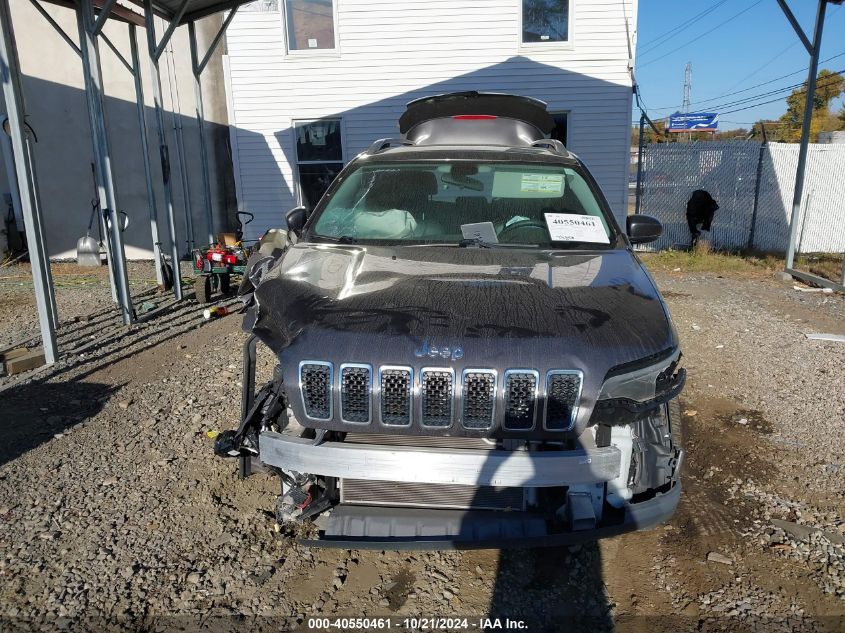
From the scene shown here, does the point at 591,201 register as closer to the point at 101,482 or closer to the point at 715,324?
the point at 101,482

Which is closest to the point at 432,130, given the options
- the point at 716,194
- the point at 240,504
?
the point at 240,504

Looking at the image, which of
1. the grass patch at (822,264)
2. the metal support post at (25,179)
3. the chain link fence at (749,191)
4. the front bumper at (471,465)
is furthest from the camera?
the chain link fence at (749,191)

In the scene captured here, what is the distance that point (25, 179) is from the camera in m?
5.29

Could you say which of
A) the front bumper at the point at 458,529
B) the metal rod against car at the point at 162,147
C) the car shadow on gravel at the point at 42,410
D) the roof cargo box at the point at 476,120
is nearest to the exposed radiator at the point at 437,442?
the front bumper at the point at 458,529

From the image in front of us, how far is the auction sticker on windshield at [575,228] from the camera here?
3.44 metres

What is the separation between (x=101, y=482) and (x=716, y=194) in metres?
12.6

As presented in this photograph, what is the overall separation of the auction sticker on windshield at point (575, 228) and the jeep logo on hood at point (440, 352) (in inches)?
54.9

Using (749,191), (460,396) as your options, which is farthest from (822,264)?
(460,396)

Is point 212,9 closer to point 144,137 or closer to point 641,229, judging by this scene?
point 144,137

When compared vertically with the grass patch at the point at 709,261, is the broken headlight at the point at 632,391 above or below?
above

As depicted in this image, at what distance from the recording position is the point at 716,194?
1280cm

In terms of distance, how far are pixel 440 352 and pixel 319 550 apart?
4.31 feet

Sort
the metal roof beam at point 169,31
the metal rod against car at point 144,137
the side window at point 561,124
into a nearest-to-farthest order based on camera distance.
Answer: the metal roof beam at point 169,31 < the metal rod against car at point 144,137 < the side window at point 561,124

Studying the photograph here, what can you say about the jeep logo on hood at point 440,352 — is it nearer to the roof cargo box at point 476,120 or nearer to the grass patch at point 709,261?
the roof cargo box at point 476,120
